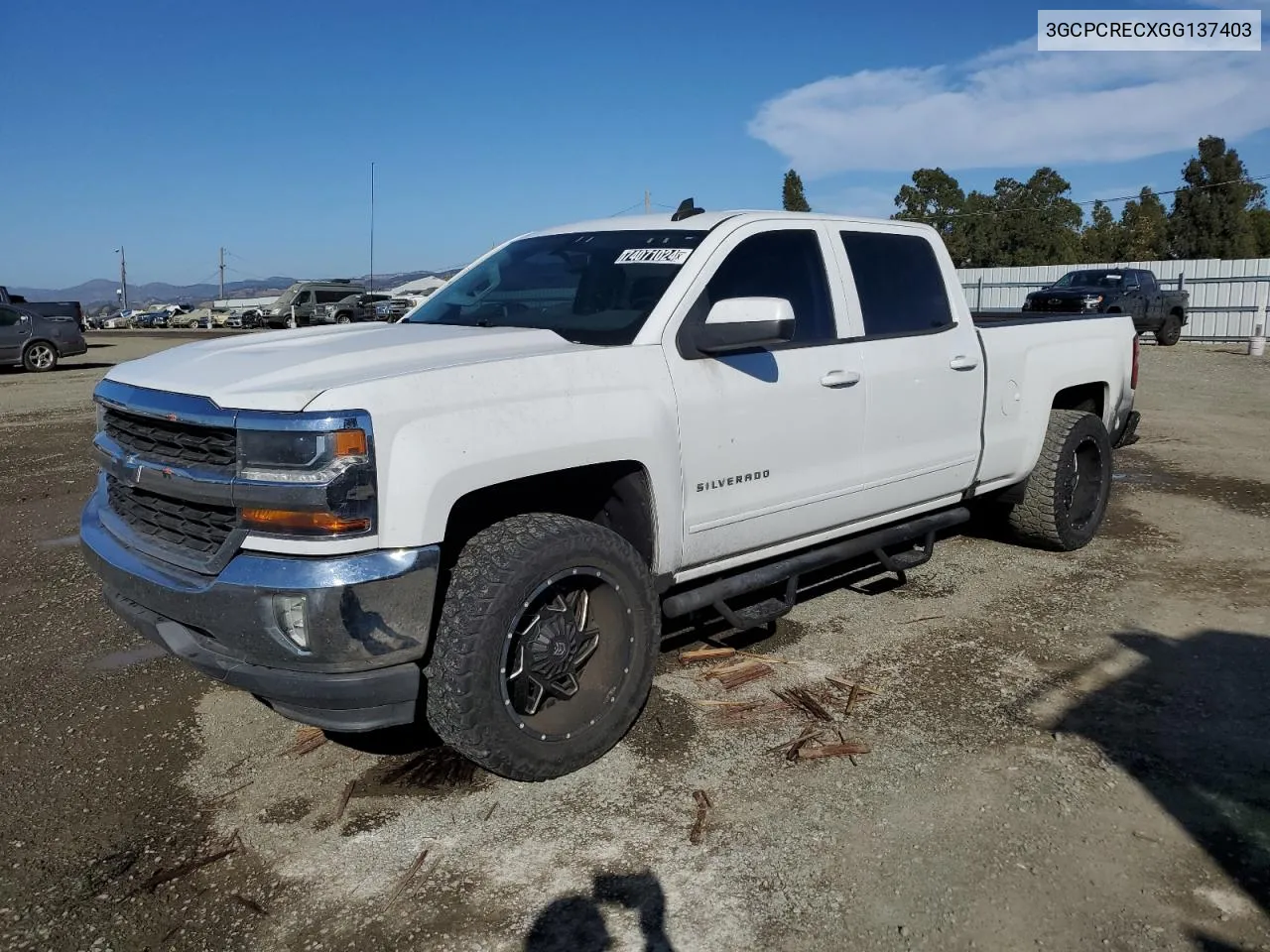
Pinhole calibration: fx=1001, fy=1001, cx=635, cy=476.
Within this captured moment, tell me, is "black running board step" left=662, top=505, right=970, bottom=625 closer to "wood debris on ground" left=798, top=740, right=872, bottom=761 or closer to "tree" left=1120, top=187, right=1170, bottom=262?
"wood debris on ground" left=798, top=740, right=872, bottom=761

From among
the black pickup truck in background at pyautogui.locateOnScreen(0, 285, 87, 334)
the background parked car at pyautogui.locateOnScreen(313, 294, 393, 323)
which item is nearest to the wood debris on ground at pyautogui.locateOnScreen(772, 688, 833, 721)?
the black pickup truck in background at pyautogui.locateOnScreen(0, 285, 87, 334)

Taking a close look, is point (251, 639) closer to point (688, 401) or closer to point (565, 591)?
point (565, 591)

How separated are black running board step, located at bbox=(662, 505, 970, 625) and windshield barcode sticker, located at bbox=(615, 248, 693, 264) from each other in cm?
129

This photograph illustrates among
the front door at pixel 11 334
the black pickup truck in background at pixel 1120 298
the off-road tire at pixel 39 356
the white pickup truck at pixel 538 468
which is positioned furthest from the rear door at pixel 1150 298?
the front door at pixel 11 334

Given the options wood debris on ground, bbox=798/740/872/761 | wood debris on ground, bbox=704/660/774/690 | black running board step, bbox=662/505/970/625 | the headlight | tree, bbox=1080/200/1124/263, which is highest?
tree, bbox=1080/200/1124/263

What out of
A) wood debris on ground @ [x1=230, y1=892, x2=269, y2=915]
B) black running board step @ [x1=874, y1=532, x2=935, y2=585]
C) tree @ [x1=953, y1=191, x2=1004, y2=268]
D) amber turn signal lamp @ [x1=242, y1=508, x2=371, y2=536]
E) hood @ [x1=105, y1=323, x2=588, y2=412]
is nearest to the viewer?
wood debris on ground @ [x1=230, y1=892, x2=269, y2=915]

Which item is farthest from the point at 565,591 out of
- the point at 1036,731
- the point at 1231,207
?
the point at 1231,207

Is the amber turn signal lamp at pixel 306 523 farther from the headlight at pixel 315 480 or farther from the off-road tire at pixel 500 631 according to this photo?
the off-road tire at pixel 500 631

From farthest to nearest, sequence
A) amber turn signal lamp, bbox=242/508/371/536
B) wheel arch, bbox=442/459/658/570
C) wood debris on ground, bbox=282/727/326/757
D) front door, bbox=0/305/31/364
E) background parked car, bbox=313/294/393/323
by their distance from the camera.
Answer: background parked car, bbox=313/294/393/323 → front door, bbox=0/305/31/364 → wood debris on ground, bbox=282/727/326/757 → wheel arch, bbox=442/459/658/570 → amber turn signal lamp, bbox=242/508/371/536

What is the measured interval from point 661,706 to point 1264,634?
2.85 metres

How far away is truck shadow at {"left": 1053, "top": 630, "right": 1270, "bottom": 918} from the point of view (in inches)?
118

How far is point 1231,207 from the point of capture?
146 ft

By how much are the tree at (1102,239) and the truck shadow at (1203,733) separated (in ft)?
164

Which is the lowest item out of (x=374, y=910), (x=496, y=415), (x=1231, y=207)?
(x=374, y=910)
